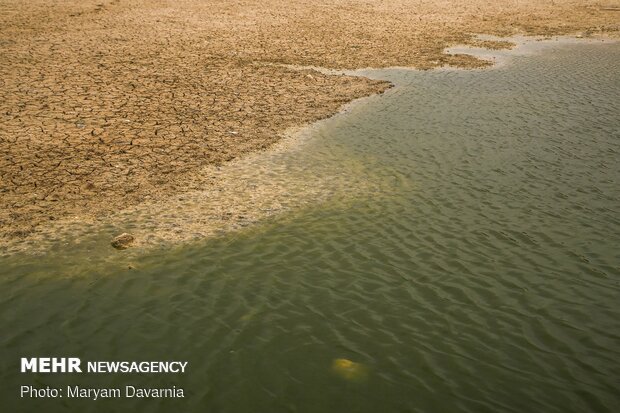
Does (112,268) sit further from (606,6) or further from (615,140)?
(606,6)

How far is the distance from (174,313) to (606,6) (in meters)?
39.2

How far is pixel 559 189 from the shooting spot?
11.2 meters

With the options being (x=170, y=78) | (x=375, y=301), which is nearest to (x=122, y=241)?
(x=375, y=301)

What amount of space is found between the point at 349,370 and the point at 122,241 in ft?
15.0

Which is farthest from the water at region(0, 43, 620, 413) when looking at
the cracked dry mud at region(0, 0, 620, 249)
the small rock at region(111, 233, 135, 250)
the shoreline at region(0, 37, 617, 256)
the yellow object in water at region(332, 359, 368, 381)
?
the cracked dry mud at region(0, 0, 620, 249)

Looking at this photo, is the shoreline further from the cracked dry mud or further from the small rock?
the cracked dry mud

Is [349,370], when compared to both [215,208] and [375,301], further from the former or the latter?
[215,208]

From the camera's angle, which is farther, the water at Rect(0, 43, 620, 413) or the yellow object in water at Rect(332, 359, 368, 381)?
the yellow object in water at Rect(332, 359, 368, 381)

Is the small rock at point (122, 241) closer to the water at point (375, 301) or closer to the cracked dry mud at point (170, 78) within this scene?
the water at point (375, 301)

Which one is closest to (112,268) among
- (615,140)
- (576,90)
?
(615,140)

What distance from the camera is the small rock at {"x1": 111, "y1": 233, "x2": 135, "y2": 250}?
29.3ft

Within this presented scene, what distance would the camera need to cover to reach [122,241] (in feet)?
29.5

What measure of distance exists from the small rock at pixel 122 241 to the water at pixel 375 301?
0.43 meters

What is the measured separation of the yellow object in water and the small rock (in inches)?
168
